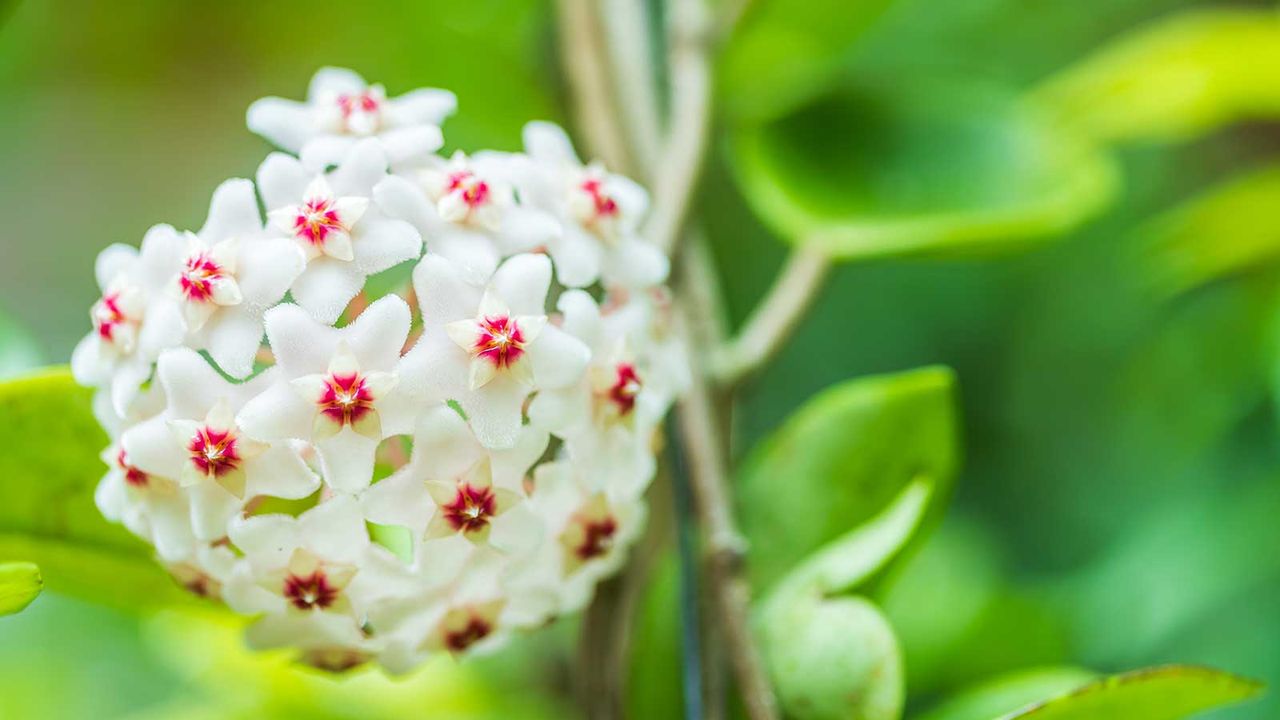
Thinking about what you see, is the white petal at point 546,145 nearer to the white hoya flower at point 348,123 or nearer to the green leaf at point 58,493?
the white hoya flower at point 348,123

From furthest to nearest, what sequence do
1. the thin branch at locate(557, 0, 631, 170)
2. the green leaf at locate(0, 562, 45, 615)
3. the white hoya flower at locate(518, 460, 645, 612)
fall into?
the thin branch at locate(557, 0, 631, 170)
the white hoya flower at locate(518, 460, 645, 612)
the green leaf at locate(0, 562, 45, 615)

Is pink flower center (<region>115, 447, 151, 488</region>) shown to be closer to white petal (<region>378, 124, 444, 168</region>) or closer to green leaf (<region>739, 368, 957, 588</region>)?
white petal (<region>378, 124, 444, 168</region>)

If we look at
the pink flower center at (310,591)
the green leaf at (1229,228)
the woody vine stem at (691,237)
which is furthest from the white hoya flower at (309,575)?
the green leaf at (1229,228)

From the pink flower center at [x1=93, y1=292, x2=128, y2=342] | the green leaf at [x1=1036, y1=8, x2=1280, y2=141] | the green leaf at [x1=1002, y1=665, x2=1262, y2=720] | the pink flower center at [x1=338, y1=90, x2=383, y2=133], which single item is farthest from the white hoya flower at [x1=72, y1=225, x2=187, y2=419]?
the green leaf at [x1=1036, y1=8, x2=1280, y2=141]

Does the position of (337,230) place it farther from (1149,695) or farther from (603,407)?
(1149,695)

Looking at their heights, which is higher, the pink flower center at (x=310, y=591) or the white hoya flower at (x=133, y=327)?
the white hoya flower at (x=133, y=327)

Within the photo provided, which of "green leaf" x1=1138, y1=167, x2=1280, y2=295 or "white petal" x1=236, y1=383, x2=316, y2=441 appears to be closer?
"white petal" x1=236, y1=383, x2=316, y2=441

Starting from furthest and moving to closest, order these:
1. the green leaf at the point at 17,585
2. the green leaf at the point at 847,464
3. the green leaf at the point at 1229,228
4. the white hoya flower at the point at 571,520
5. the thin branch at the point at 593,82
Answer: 1. the green leaf at the point at 1229,228
2. the thin branch at the point at 593,82
3. the green leaf at the point at 847,464
4. the white hoya flower at the point at 571,520
5. the green leaf at the point at 17,585
